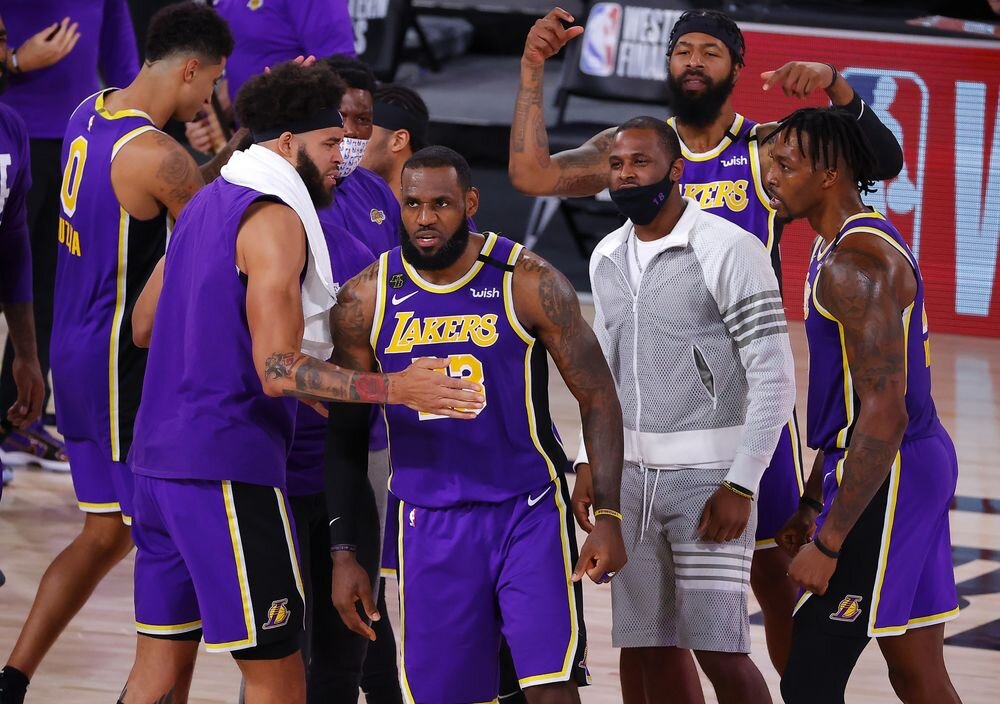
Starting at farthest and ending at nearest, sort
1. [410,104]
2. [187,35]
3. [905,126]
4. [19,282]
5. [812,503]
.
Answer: [905,126] < [410,104] < [19,282] < [187,35] < [812,503]

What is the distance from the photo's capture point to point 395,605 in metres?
5.70

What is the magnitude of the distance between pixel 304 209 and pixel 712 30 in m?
1.73

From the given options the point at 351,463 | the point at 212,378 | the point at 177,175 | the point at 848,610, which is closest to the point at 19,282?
the point at 177,175

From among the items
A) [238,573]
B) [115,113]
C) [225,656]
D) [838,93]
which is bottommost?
[225,656]

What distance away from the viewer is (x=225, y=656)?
16.9 ft

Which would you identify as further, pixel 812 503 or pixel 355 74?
pixel 355 74

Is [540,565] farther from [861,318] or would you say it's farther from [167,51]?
[167,51]

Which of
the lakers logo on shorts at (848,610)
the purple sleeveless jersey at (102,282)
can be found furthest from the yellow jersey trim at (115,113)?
the lakers logo on shorts at (848,610)

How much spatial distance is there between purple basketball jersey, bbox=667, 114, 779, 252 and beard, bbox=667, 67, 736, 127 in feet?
0.32

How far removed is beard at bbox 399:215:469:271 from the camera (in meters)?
3.57

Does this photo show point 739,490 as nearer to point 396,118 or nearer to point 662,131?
point 662,131

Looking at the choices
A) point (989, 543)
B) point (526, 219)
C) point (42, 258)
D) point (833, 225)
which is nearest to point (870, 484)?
point (833, 225)

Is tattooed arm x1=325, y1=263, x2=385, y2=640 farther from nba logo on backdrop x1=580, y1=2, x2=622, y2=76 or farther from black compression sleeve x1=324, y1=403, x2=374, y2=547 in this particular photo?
nba logo on backdrop x1=580, y1=2, x2=622, y2=76

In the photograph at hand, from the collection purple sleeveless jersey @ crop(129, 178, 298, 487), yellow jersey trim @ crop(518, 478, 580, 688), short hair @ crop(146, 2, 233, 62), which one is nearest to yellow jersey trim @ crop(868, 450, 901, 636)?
yellow jersey trim @ crop(518, 478, 580, 688)
